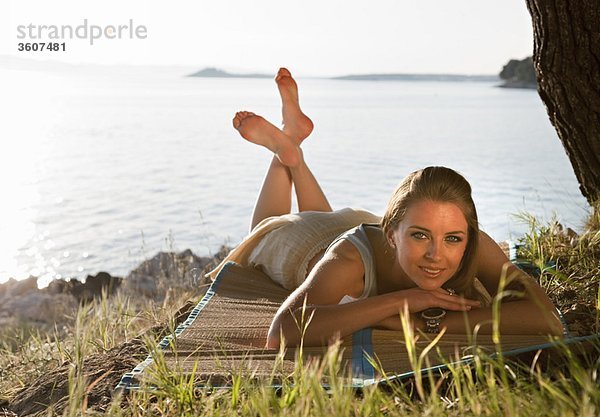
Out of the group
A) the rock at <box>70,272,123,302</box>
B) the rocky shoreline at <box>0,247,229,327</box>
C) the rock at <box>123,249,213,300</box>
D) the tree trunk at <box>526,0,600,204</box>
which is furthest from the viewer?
the rock at <box>70,272,123,302</box>

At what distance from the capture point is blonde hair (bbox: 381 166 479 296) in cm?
248

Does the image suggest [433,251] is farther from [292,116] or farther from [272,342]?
[292,116]

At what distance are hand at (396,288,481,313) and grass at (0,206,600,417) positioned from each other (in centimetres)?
24

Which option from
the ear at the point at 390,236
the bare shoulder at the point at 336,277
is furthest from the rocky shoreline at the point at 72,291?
the ear at the point at 390,236

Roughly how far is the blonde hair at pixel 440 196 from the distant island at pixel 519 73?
2754cm

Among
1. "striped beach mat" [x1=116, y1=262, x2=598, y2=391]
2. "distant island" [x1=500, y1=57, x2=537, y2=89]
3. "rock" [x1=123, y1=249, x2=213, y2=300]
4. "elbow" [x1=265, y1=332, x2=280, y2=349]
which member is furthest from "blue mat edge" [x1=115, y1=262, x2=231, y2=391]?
"distant island" [x1=500, y1=57, x2=537, y2=89]

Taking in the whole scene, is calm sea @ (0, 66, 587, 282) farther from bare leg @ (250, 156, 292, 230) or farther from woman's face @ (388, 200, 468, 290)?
woman's face @ (388, 200, 468, 290)

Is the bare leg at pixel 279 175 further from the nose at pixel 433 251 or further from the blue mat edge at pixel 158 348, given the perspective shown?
the nose at pixel 433 251

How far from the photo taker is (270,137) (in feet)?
13.4

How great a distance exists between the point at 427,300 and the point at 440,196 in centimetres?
32

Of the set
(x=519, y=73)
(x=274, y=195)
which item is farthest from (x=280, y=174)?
(x=519, y=73)

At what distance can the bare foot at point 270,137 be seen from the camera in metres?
4.07

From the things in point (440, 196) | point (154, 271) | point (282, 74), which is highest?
point (282, 74)

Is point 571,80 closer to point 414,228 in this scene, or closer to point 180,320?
point 414,228
